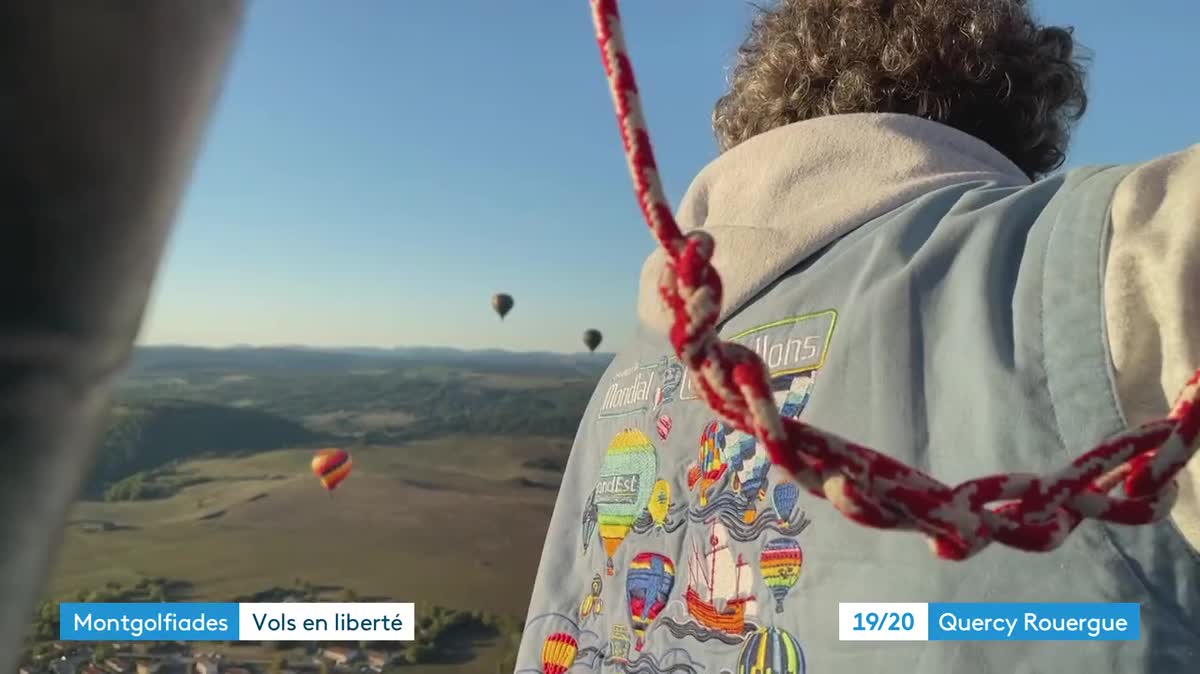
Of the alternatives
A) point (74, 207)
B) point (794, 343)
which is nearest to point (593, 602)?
point (794, 343)

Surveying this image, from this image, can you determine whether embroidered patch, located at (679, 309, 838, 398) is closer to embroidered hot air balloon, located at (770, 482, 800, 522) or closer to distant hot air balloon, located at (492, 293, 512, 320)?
embroidered hot air balloon, located at (770, 482, 800, 522)

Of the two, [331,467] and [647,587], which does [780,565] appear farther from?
[331,467]

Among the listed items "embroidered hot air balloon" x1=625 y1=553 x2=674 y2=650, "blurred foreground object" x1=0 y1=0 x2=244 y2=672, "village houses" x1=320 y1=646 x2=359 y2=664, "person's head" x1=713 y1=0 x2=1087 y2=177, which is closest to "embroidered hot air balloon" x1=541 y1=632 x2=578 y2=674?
"embroidered hot air balloon" x1=625 y1=553 x2=674 y2=650

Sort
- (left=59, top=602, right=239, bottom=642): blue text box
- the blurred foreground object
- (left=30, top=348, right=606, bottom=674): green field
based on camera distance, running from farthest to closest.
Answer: (left=30, top=348, right=606, bottom=674): green field, (left=59, top=602, right=239, bottom=642): blue text box, the blurred foreground object

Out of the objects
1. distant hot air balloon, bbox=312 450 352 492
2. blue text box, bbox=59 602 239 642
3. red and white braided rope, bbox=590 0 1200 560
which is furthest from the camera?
distant hot air balloon, bbox=312 450 352 492

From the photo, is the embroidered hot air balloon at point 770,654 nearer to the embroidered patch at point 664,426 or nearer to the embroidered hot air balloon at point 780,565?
the embroidered hot air balloon at point 780,565

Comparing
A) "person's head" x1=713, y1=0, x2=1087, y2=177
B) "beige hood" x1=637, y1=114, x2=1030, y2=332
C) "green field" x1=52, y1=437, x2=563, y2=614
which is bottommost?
"beige hood" x1=637, y1=114, x2=1030, y2=332

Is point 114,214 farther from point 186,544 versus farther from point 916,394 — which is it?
point 186,544

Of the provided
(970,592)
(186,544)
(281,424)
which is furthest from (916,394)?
(281,424)
